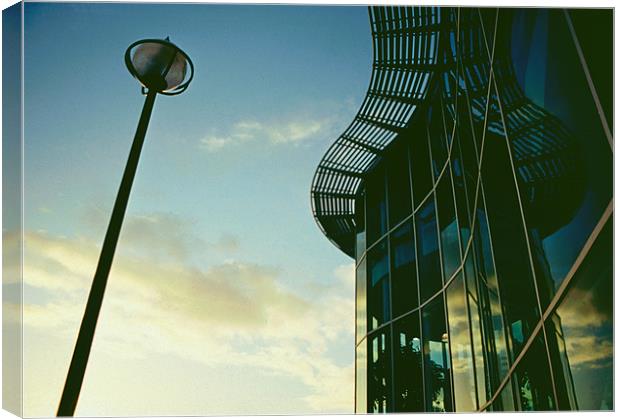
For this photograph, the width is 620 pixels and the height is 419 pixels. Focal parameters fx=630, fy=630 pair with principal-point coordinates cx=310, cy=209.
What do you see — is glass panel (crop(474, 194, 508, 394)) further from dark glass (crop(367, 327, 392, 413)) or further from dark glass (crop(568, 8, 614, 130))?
dark glass (crop(367, 327, 392, 413))

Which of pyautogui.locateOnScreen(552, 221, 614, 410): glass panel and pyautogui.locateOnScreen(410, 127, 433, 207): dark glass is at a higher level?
pyautogui.locateOnScreen(410, 127, 433, 207): dark glass

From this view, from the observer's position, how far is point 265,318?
29.9m

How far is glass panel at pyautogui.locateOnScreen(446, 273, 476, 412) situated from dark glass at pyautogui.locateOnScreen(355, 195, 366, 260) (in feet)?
23.6

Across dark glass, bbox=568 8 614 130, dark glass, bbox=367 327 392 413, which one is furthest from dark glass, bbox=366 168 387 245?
dark glass, bbox=568 8 614 130

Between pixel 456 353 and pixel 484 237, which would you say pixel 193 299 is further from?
pixel 484 237

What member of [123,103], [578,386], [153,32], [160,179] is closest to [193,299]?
[160,179]

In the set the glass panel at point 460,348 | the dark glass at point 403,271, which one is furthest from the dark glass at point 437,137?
the glass panel at point 460,348

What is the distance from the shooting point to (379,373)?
15.2m

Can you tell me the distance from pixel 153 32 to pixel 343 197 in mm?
6978

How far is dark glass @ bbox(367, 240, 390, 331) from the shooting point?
15227mm

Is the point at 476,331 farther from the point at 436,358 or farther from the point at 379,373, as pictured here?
the point at 379,373

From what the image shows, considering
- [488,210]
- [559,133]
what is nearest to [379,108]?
[488,210]

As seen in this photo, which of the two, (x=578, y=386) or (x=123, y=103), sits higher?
(x=123, y=103)

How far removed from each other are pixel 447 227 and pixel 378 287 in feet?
18.3
